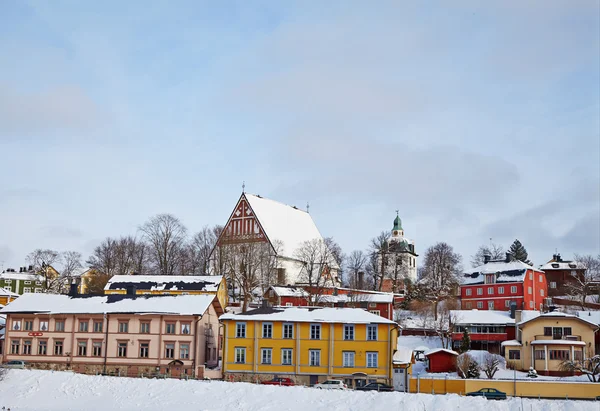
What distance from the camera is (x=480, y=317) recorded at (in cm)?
7212

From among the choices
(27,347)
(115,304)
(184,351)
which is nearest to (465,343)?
(184,351)

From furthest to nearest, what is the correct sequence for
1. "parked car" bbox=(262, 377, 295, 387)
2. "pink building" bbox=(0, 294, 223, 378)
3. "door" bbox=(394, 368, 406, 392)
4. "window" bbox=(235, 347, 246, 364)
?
"pink building" bbox=(0, 294, 223, 378), "window" bbox=(235, 347, 246, 364), "door" bbox=(394, 368, 406, 392), "parked car" bbox=(262, 377, 295, 387)

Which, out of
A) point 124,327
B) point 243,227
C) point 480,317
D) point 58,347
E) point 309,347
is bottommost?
point 58,347

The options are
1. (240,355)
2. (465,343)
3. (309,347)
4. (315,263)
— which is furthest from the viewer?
(315,263)

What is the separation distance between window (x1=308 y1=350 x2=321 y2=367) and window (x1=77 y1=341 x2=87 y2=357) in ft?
60.4

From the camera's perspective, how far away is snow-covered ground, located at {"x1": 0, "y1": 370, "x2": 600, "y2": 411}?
3922 centimetres

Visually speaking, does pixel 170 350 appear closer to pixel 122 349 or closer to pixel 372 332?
pixel 122 349

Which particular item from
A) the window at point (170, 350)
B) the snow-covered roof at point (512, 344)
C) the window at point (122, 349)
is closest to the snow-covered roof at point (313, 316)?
the window at point (170, 350)

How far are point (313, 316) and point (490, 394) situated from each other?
16059 millimetres

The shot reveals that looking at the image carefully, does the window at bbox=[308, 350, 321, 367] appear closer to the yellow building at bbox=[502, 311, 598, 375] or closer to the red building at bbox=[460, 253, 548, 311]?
the yellow building at bbox=[502, 311, 598, 375]

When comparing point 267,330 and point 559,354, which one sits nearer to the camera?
point 267,330

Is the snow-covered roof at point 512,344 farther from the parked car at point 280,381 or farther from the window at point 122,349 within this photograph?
the window at point 122,349

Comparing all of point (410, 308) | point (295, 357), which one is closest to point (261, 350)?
point (295, 357)

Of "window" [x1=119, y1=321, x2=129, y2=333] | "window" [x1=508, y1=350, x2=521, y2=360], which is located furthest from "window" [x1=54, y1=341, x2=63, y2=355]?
"window" [x1=508, y1=350, x2=521, y2=360]
